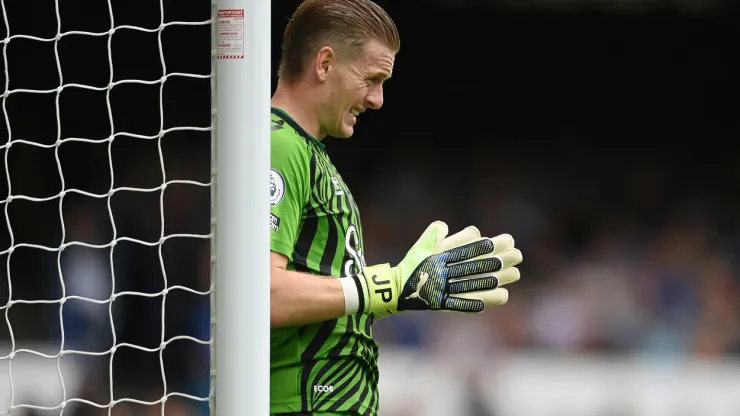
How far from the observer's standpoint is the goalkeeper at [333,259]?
1.75 meters

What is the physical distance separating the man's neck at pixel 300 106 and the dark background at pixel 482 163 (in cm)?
289

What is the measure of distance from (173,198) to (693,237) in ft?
8.74

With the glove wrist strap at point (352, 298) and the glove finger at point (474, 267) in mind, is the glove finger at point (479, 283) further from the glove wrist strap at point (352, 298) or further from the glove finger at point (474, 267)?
the glove wrist strap at point (352, 298)

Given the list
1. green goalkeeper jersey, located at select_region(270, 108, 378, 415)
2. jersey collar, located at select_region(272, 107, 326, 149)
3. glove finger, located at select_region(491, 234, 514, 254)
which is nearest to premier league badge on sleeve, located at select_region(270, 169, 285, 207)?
green goalkeeper jersey, located at select_region(270, 108, 378, 415)

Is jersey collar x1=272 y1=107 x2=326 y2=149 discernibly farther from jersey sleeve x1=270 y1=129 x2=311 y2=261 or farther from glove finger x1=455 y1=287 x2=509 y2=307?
glove finger x1=455 y1=287 x2=509 y2=307

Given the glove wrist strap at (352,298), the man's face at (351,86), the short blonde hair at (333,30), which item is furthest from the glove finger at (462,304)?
the short blonde hair at (333,30)

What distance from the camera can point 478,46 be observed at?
6059 millimetres

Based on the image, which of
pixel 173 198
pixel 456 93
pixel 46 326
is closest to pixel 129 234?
pixel 173 198

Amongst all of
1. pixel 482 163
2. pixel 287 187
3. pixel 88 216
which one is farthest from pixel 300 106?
pixel 482 163

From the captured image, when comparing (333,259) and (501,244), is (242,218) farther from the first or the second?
(501,244)

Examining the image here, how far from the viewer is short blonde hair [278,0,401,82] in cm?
194

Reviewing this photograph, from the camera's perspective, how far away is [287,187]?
5.78 feet

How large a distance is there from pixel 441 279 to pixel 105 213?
3.71 metres

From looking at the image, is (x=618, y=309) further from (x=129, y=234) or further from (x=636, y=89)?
Answer: (x=129, y=234)
